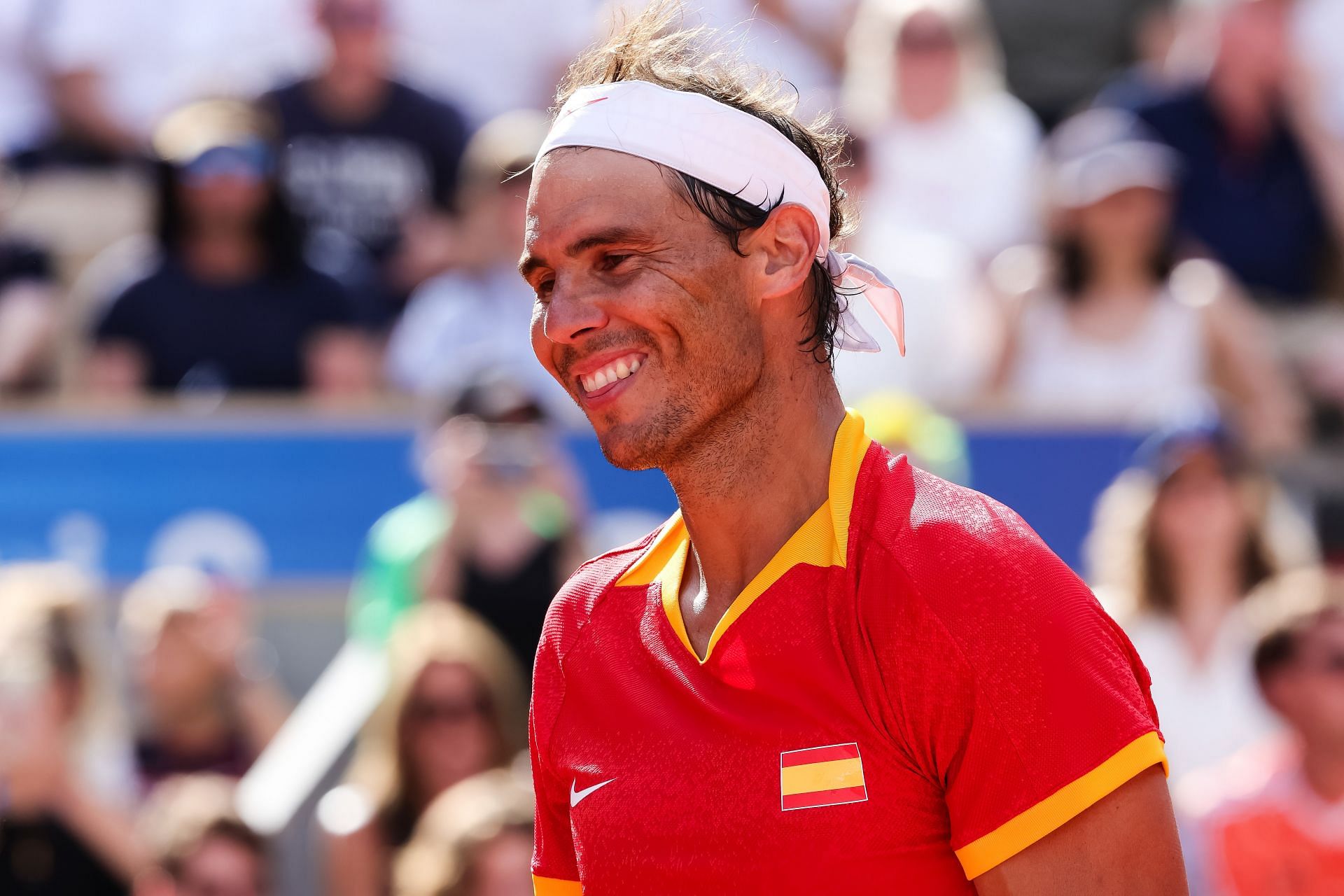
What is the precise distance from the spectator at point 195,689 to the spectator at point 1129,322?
2.83 meters

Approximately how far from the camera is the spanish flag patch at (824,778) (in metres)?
1.86

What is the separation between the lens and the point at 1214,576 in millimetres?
5461

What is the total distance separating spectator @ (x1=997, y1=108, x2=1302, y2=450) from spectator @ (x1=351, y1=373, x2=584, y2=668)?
1.89 meters

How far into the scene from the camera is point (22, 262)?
7230 mm

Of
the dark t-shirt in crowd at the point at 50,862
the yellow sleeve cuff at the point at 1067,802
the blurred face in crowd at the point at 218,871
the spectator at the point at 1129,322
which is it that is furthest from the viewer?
the spectator at the point at 1129,322

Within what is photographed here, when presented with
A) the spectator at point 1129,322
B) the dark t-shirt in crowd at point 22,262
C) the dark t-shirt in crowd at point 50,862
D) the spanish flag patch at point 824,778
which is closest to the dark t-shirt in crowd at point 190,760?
the dark t-shirt in crowd at point 50,862

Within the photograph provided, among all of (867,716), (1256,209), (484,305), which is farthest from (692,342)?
(1256,209)

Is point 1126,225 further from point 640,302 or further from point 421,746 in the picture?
point 640,302

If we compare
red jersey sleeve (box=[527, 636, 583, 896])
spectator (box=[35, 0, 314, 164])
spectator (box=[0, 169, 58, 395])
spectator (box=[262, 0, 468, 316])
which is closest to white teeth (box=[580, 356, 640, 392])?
red jersey sleeve (box=[527, 636, 583, 896])

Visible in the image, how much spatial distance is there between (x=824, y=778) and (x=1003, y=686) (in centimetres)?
22

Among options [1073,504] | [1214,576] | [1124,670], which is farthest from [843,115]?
[1124,670]

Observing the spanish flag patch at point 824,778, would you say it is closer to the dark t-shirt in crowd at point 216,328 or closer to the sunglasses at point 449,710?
the sunglasses at point 449,710

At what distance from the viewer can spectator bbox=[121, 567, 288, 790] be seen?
215 inches

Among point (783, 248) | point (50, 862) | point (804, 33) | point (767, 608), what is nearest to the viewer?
point (767, 608)
